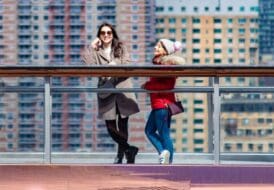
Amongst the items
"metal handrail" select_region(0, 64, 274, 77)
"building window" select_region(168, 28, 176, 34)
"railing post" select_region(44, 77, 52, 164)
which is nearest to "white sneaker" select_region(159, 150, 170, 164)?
"metal handrail" select_region(0, 64, 274, 77)

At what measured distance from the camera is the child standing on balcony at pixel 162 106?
9172 millimetres

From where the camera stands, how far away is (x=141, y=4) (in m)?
13.8

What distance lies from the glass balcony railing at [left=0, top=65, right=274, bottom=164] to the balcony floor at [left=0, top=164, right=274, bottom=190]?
0.36 ft

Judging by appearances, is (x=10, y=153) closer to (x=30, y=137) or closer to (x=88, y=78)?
(x=30, y=137)

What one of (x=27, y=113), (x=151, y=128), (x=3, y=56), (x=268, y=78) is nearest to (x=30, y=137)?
(x=27, y=113)

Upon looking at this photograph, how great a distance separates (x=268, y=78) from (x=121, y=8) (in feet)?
15.4

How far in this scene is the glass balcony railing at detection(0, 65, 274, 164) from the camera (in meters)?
9.14

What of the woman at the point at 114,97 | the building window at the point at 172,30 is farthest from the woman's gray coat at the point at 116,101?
the building window at the point at 172,30

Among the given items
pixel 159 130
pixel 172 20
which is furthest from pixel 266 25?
pixel 159 130

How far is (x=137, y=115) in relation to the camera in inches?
363

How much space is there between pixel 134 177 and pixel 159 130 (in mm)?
418

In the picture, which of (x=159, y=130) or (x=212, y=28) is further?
(x=212, y=28)

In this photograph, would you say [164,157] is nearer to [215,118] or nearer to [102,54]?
[215,118]

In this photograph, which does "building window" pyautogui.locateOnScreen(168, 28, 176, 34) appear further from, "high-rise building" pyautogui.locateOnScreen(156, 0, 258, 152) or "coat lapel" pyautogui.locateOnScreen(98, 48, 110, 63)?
"coat lapel" pyautogui.locateOnScreen(98, 48, 110, 63)
